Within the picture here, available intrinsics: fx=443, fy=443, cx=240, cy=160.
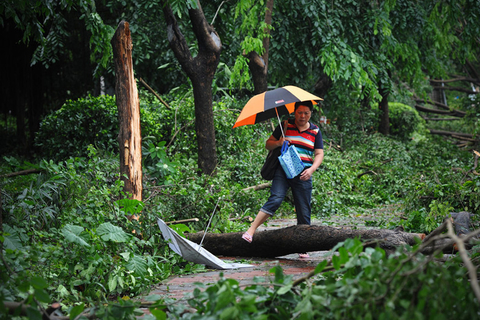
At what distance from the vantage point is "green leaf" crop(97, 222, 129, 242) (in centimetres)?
366

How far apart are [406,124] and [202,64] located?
11.7 metres

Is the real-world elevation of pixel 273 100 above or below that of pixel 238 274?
above

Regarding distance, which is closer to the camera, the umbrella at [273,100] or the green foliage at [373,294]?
the green foliage at [373,294]

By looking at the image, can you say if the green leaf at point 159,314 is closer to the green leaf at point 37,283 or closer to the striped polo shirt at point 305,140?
the green leaf at point 37,283

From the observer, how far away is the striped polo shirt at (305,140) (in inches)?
193

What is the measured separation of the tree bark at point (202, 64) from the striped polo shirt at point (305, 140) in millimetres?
3024

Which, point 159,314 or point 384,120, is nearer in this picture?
point 159,314

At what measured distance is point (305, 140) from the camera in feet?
16.1

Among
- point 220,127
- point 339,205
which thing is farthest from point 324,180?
point 220,127

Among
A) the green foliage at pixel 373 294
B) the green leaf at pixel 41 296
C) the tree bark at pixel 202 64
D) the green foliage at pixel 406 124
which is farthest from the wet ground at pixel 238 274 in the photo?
the green foliage at pixel 406 124

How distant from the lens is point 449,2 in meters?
8.57

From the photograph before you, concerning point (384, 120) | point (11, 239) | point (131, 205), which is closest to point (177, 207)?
point (131, 205)

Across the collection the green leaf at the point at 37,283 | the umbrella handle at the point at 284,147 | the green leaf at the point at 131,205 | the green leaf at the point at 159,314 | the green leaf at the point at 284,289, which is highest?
the umbrella handle at the point at 284,147

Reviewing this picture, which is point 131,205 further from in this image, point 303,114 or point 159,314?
point 159,314
